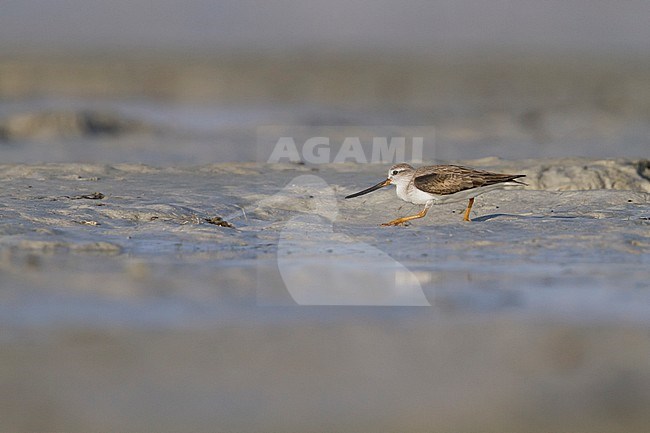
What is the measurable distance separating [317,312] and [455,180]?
169 inches

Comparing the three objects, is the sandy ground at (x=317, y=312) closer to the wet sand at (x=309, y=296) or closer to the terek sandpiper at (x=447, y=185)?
the wet sand at (x=309, y=296)

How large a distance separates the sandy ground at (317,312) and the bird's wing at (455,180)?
34cm

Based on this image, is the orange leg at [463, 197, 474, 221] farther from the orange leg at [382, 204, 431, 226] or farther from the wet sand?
the orange leg at [382, 204, 431, 226]

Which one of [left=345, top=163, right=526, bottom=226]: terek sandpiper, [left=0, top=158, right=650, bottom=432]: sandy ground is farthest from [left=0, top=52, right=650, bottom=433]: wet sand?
[left=345, top=163, right=526, bottom=226]: terek sandpiper

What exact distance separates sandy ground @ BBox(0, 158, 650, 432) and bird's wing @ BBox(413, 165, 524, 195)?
34 centimetres

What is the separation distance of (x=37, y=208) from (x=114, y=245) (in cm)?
173

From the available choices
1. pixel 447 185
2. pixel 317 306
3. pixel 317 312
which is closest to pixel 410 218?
pixel 447 185

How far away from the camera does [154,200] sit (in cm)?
1109

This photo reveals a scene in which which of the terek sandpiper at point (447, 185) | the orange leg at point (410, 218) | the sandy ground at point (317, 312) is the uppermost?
the terek sandpiper at point (447, 185)

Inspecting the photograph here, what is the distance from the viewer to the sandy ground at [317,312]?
505 centimetres

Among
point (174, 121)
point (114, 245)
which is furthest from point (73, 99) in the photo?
point (114, 245)

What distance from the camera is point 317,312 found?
6809 mm

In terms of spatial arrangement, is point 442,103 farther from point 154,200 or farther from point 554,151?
point 154,200

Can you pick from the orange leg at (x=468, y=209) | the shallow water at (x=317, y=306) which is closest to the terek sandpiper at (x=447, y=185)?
the orange leg at (x=468, y=209)
